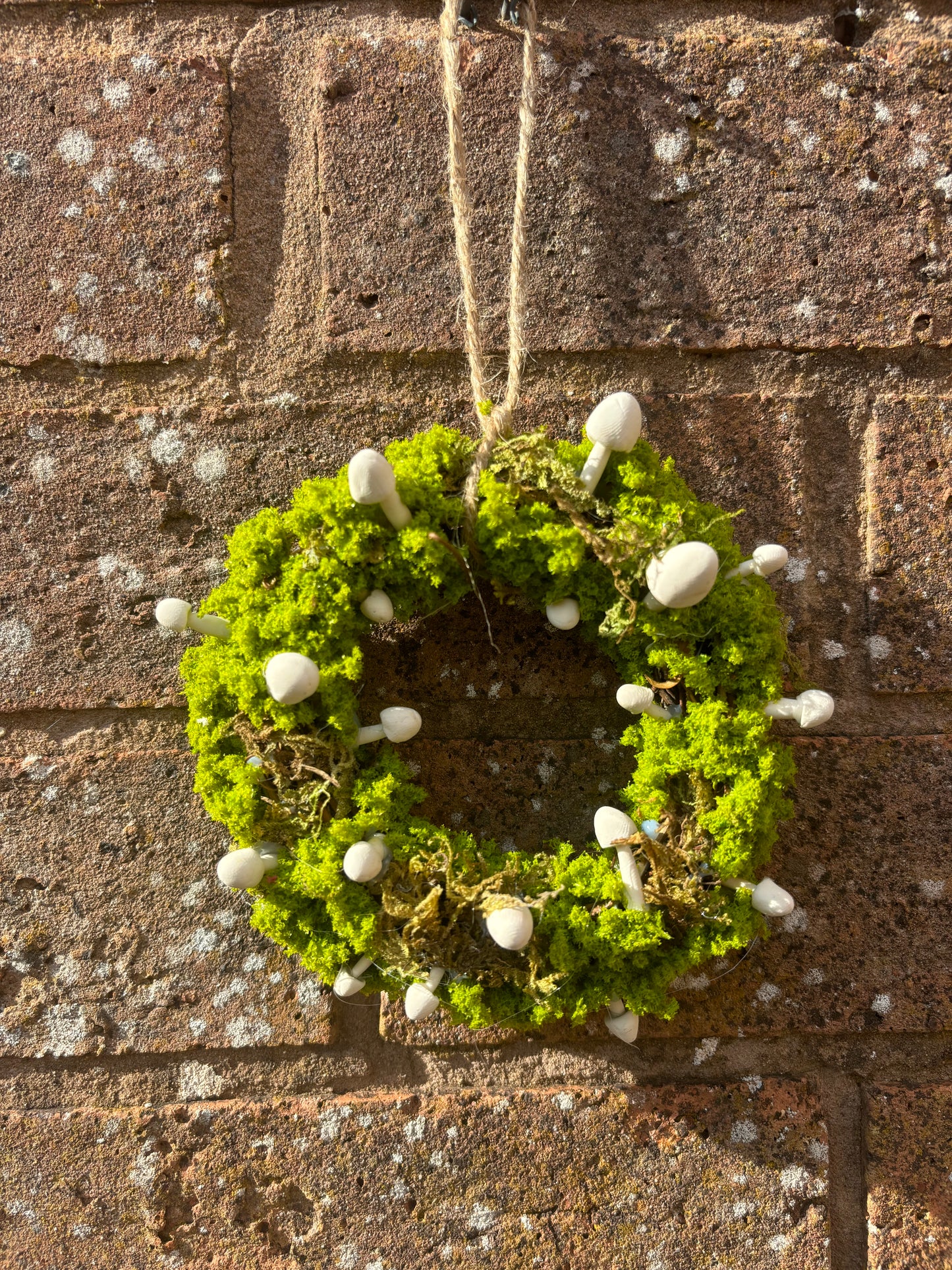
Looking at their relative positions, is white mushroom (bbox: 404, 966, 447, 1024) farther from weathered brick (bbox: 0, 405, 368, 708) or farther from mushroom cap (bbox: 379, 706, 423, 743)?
weathered brick (bbox: 0, 405, 368, 708)

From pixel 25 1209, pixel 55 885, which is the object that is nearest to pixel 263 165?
pixel 55 885

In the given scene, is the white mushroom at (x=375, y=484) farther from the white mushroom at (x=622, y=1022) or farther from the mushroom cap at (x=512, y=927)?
the white mushroom at (x=622, y=1022)

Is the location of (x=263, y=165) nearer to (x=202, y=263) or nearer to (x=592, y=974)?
(x=202, y=263)

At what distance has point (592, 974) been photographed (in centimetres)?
94

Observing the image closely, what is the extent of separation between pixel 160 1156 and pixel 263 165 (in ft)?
4.51

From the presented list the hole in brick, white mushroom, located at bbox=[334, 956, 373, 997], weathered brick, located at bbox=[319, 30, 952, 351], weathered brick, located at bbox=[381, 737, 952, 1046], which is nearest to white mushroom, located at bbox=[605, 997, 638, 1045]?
weathered brick, located at bbox=[381, 737, 952, 1046]

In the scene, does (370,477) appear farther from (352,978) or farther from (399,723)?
(352,978)

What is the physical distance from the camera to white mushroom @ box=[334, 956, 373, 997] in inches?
37.7

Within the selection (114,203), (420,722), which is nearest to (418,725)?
(420,722)

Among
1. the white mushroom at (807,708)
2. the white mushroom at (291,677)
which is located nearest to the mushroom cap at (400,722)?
the white mushroom at (291,677)

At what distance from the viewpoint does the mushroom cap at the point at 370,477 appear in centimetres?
85

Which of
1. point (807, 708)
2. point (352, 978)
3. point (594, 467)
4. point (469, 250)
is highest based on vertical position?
point (469, 250)

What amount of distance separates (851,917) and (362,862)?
68 centimetres

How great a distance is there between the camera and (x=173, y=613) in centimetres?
95
